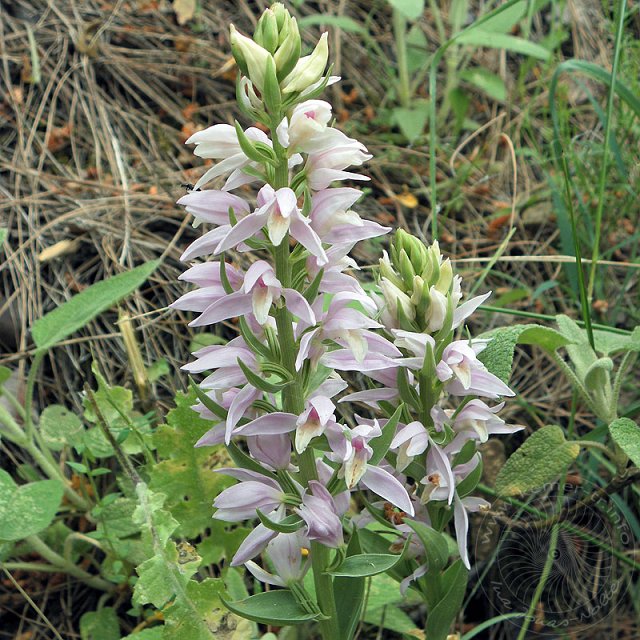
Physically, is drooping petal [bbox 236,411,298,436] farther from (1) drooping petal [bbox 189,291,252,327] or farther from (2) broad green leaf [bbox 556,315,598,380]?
(2) broad green leaf [bbox 556,315,598,380]

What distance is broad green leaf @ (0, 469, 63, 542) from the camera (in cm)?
184

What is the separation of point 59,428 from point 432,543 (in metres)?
1.26

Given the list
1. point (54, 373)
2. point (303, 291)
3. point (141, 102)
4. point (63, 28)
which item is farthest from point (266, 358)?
point (63, 28)

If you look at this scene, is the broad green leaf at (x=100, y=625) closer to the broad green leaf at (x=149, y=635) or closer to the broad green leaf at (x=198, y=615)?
the broad green leaf at (x=149, y=635)

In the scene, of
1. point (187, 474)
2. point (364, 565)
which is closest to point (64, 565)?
point (187, 474)

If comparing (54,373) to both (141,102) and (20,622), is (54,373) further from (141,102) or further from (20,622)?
(141,102)

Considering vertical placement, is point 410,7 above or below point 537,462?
above

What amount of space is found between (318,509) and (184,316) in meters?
1.48

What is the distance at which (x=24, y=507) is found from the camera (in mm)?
1890

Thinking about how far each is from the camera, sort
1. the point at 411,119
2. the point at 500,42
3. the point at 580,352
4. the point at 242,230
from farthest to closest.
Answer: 1. the point at 411,119
2. the point at 500,42
3. the point at 580,352
4. the point at 242,230

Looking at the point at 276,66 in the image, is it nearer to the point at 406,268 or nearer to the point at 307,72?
the point at 307,72

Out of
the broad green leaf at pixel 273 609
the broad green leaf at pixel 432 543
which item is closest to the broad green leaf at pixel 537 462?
the broad green leaf at pixel 432 543

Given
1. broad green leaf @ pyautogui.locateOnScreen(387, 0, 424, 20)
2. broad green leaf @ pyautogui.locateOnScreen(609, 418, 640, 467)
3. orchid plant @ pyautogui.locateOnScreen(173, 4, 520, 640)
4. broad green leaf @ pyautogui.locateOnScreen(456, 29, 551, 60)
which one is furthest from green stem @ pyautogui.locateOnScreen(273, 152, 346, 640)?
broad green leaf @ pyautogui.locateOnScreen(456, 29, 551, 60)
